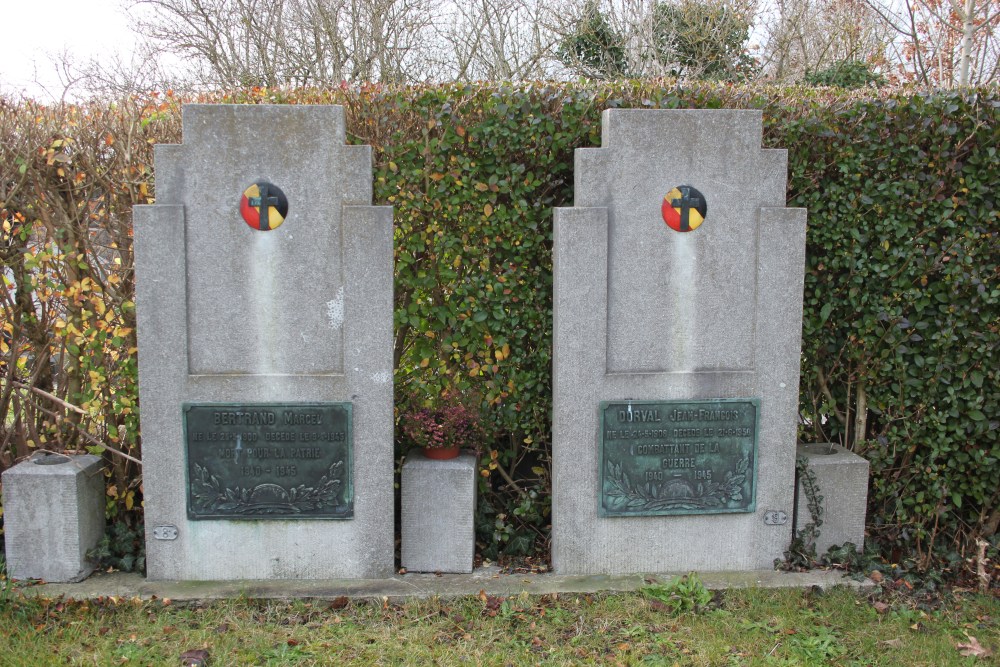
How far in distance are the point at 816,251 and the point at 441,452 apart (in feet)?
7.85

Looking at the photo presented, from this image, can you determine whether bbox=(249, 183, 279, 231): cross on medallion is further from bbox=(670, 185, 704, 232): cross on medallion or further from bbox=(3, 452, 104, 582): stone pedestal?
bbox=(670, 185, 704, 232): cross on medallion

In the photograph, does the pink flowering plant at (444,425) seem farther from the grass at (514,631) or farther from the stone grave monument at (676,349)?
the grass at (514,631)

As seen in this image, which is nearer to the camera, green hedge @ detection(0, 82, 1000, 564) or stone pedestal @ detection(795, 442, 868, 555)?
green hedge @ detection(0, 82, 1000, 564)

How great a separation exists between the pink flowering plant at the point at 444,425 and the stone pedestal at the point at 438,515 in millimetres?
123

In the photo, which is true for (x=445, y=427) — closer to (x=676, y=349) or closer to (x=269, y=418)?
(x=269, y=418)

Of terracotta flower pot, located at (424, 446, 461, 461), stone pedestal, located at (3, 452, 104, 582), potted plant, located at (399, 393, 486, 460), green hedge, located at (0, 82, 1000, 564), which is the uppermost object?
green hedge, located at (0, 82, 1000, 564)

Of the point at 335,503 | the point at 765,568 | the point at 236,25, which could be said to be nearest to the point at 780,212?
the point at 765,568

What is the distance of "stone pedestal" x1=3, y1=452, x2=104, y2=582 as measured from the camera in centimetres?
400

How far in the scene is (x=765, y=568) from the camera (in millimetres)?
4262

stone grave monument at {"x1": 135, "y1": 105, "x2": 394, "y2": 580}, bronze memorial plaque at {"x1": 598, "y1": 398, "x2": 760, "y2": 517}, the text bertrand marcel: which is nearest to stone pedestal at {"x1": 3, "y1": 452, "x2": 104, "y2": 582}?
stone grave monument at {"x1": 135, "y1": 105, "x2": 394, "y2": 580}

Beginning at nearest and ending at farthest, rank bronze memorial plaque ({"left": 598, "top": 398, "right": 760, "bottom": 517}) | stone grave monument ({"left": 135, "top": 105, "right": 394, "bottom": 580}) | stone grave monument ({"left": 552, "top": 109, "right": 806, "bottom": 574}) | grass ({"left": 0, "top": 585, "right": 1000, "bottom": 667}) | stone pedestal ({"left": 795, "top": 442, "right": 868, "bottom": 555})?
grass ({"left": 0, "top": 585, "right": 1000, "bottom": 667}) < stone grave monument ({"left": 135, "top": 105, "right": 394, "bottom": 580}) < stone grave monument ({"left": 552, "top": 109, "right": 806, "bottom": 574}) < bronze memorial plaque ({"left": 598, "top": 398, "right": 760, "bottom": 517}) < stone pedestal ({"left": 795, "top": 442, "right": 868, "bottom": 555})

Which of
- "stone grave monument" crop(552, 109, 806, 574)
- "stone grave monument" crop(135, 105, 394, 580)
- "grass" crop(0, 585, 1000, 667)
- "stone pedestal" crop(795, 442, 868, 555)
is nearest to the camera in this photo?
"grass" crop(0, 585, 1000, 667)

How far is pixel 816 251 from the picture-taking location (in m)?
4.38

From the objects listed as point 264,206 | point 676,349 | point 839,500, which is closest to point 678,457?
point 676,349
